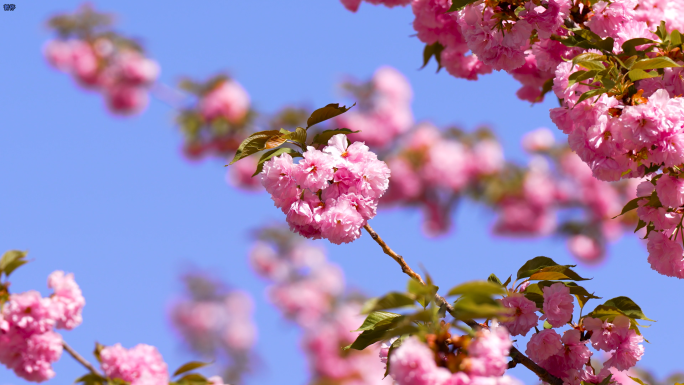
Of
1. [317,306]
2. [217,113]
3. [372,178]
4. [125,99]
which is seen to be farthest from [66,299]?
[125,99]

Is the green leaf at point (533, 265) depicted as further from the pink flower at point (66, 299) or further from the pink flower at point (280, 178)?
the pink flower at point (66, 299)

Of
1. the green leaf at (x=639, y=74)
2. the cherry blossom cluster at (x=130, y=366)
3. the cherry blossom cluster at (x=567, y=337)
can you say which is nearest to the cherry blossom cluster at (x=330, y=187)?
the cherry blossom cluster at (x=567, y=337)

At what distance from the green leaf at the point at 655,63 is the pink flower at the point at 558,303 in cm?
66

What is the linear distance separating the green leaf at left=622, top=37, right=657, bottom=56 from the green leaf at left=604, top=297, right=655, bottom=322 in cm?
74

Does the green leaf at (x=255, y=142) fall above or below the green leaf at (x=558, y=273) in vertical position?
above

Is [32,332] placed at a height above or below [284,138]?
below

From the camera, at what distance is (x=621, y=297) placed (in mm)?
1812

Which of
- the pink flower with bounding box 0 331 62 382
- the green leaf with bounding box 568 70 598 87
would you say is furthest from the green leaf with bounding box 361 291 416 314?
the pink flower with bounding box 0 331 62 382

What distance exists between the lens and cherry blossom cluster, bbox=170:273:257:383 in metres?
10.7

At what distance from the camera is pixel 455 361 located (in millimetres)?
1228

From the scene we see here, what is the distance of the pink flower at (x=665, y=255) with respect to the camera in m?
2.00

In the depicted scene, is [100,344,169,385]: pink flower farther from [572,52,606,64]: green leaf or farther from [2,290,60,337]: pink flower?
[572,52,606,64]: green leaf

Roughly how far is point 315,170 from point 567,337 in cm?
91

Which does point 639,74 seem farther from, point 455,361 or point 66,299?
point 66,299
